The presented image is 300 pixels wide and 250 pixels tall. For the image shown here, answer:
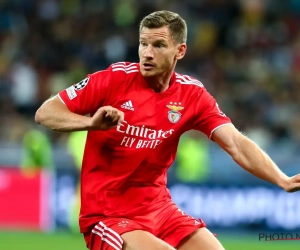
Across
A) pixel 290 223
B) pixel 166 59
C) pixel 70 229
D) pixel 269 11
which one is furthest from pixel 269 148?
pixel 166 59

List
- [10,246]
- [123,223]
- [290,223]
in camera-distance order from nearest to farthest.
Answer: [123,223] < [10,246] < [290,223]

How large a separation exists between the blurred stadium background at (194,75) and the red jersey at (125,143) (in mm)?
6428

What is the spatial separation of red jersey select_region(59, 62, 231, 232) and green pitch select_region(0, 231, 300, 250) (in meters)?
6.38

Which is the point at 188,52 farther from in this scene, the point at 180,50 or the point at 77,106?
the point at 77,106

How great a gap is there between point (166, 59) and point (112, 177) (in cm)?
98

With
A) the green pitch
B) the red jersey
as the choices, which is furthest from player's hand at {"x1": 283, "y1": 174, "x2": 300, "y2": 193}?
the green pitch

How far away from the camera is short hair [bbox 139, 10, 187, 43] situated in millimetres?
6168

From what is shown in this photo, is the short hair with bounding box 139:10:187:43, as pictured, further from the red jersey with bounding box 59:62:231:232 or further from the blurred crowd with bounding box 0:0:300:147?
the blurred crowd with bounding box 0:0:300:147

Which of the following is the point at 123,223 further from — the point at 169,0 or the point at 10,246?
the point at 169,0

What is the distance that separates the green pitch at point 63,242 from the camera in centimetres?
1259

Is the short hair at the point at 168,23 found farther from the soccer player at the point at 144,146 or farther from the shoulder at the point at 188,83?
the shoulder at the point at 188,83

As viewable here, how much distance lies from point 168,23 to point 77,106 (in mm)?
972

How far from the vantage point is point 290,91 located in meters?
18.4

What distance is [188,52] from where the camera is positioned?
19.3 m
